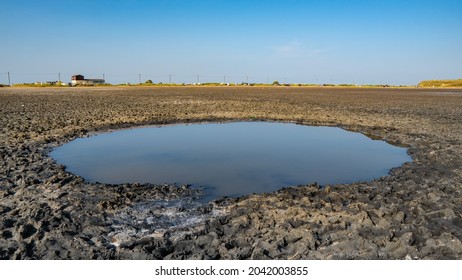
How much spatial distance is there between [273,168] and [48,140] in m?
8.25

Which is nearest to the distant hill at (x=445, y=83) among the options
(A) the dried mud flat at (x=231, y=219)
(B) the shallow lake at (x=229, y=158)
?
(B) the shallow lake at (x=229, y=158)

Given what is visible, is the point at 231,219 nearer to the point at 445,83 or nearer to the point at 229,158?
the point at 229,158

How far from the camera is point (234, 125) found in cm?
1811

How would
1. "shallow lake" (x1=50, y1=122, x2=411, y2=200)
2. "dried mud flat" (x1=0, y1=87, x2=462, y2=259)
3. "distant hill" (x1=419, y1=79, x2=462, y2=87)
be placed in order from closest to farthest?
"dried mud flat" (x1=0, y1=87, x2=462, y2=259) < "shallow lake" (x1=50, y1=122, x2=411, y2=200) < "distant hill" (x1=419, y1=79, x2=462, y2=87)

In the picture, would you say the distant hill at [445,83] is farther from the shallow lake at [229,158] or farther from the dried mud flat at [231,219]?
the dried mud flat at [231,219]

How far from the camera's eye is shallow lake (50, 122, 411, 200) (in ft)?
28.5

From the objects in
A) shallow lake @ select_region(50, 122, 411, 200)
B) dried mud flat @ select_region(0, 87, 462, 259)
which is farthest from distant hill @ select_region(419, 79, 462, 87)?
dried mud flat @ select_region(0, 87, 462, 259)

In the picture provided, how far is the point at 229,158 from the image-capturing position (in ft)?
36.0

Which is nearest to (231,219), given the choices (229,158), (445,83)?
(229,158)

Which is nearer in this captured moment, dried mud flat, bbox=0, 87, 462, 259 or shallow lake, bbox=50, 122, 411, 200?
dried mud flat, bbox=0, 87, 462, 259

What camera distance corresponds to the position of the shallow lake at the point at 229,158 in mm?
8688

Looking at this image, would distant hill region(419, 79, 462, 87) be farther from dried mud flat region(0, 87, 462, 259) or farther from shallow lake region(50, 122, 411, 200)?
dried mud flat region(0, 87, 462, 259)

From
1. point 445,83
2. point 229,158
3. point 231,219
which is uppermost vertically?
point 445,83

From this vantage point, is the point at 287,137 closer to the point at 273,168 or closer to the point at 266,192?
the point at 273,168
